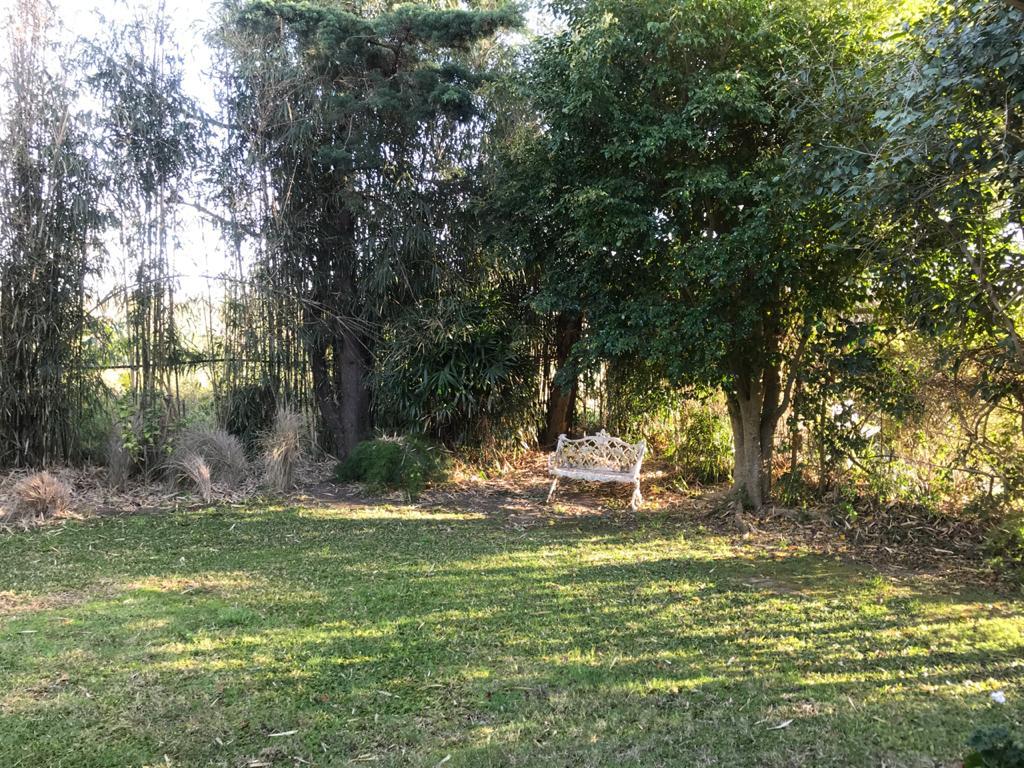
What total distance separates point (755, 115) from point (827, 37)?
739 mm

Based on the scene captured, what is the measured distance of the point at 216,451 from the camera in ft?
24.5

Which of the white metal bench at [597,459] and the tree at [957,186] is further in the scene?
the white metal bench at [597,459]

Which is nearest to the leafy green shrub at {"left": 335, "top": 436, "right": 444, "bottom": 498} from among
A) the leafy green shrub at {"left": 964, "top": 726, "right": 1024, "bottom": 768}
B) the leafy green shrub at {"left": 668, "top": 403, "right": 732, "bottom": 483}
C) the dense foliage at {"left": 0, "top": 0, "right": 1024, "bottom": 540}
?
the dense foliage at {"left": 0, "top": 0, "right": 1024, "bottom": 540}

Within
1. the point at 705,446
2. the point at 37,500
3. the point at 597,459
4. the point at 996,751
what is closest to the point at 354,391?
the point at 597,459

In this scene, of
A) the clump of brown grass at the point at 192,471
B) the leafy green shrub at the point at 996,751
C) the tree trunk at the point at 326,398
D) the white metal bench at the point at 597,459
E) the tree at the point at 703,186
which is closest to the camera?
the leafy green shrub at the point at 996,751

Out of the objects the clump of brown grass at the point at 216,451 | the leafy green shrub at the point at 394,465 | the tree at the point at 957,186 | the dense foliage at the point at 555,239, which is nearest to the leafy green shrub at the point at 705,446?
the dense foliage at the point at 555,239

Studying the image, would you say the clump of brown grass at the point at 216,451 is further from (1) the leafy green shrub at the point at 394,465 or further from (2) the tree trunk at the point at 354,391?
(2) the tree trunk at the point at 354,391

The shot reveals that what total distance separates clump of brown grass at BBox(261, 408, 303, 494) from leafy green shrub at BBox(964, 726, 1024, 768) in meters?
6.73

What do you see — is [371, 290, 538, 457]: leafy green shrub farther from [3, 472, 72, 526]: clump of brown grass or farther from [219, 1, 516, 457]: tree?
[3, 472, 72, 526]: clump of brown grass

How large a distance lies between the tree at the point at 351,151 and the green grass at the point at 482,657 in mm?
3581

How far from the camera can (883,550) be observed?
5.55 metres

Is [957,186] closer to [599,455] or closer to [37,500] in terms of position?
[599,455]

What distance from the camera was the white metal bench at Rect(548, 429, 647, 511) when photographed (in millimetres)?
7398

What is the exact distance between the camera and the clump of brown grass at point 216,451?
291 inches
